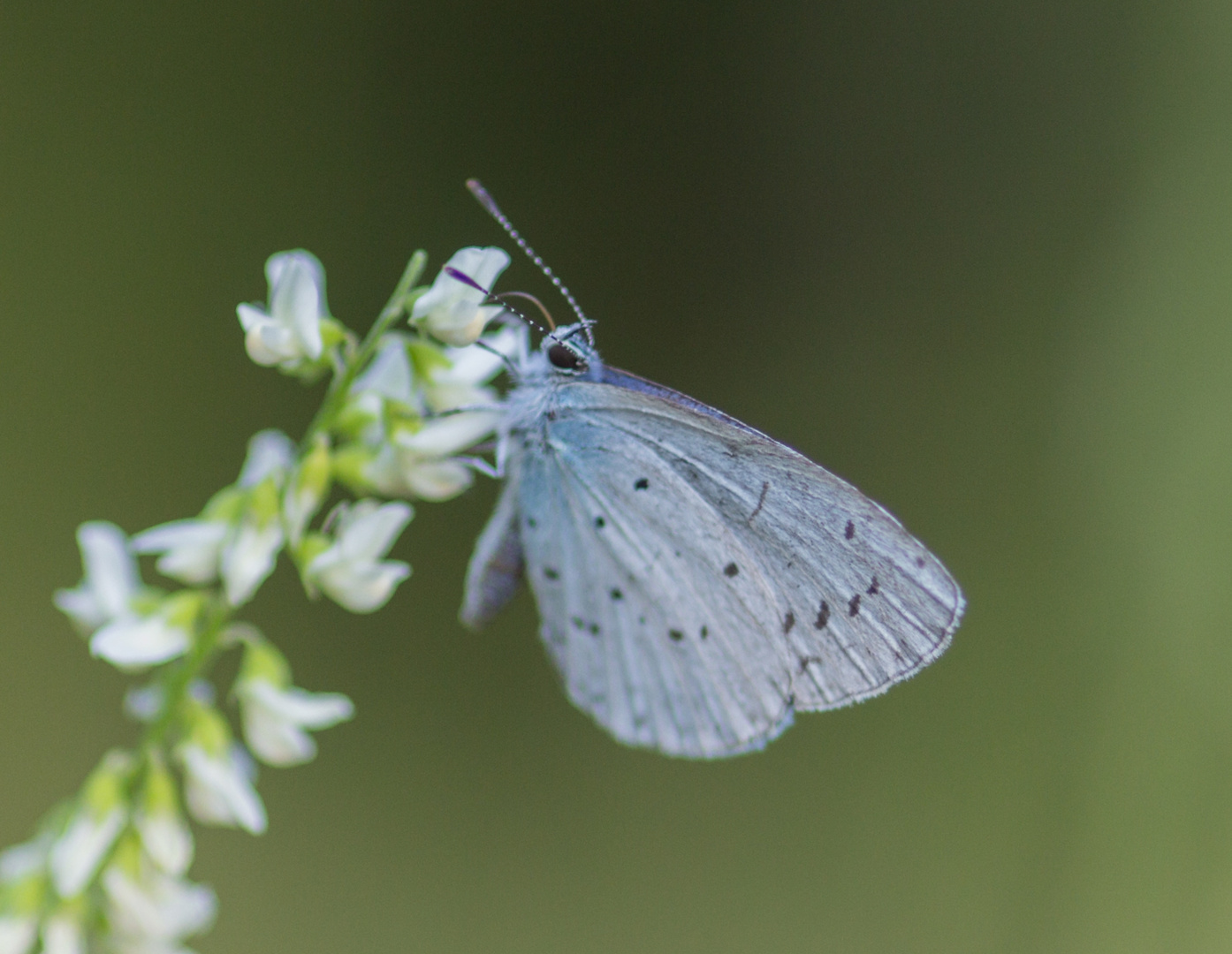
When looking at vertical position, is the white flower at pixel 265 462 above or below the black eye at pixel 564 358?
below

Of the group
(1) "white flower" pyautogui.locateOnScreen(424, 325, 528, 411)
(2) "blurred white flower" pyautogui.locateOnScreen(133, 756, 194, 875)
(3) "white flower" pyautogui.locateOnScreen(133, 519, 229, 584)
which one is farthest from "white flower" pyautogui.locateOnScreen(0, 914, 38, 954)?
(1) "white flower" pyautogui.locateOnScreen(424, 325, 528, 411)

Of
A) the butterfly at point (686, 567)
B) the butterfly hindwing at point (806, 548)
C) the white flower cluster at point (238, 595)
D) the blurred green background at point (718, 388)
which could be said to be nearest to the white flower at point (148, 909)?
A: the white flower cluster at point (238, 595)

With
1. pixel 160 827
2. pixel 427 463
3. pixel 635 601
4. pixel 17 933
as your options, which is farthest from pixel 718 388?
pixel 17 933

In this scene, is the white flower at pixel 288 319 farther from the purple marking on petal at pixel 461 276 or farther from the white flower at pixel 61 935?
the white flower at pixel 61 935

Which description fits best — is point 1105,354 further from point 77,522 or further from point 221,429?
point 77,522

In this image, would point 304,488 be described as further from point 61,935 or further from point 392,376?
point 61,935

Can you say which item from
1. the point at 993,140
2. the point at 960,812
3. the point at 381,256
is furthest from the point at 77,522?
the point at 993,140

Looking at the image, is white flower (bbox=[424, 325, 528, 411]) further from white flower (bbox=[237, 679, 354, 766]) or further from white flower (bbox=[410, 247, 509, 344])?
white flower (bbox=[237, 679, 354, 766])
